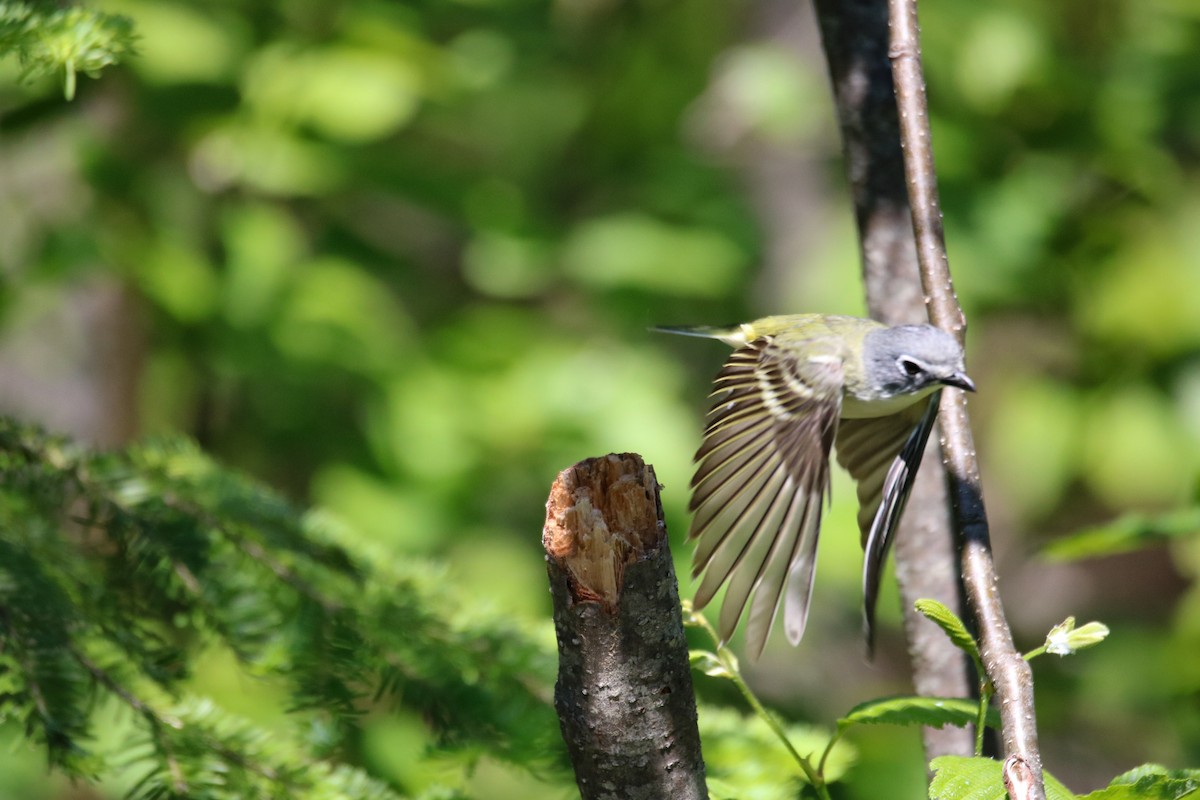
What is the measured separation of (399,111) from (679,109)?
1325 millimetres

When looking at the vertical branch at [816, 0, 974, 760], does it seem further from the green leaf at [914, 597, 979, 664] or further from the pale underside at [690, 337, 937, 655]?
the green leaf at [914, 597, 979, 664]

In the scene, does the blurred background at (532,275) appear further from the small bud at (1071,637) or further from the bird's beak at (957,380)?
the small bud at (1071,637)

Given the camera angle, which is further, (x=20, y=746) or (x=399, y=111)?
(x=399, y=111)

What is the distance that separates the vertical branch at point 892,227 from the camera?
4.29 ft

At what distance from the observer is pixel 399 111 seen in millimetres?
2688

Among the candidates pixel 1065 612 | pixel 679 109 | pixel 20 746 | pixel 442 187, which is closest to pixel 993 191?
pixel 679 109

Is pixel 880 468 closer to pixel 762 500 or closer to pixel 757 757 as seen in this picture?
pixel 762 500

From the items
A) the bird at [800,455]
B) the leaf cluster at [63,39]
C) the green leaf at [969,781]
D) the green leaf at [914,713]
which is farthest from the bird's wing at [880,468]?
the leaf cluster at [63,39]

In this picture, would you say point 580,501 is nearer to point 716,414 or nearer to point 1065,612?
point 716,414

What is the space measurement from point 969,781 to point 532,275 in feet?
7.74

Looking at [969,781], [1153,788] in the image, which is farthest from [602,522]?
[1153,788]

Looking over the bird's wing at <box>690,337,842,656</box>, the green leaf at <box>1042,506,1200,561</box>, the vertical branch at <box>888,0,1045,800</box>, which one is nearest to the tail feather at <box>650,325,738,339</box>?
the bird's wing at <box>690,337,842,656</box>

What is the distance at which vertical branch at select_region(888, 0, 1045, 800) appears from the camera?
91 centimetres

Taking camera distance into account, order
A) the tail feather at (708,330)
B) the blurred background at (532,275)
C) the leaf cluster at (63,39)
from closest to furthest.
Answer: the leaf cluster at (63,39) < the tail feather at (708,330) < the blurred background at (532,275)
